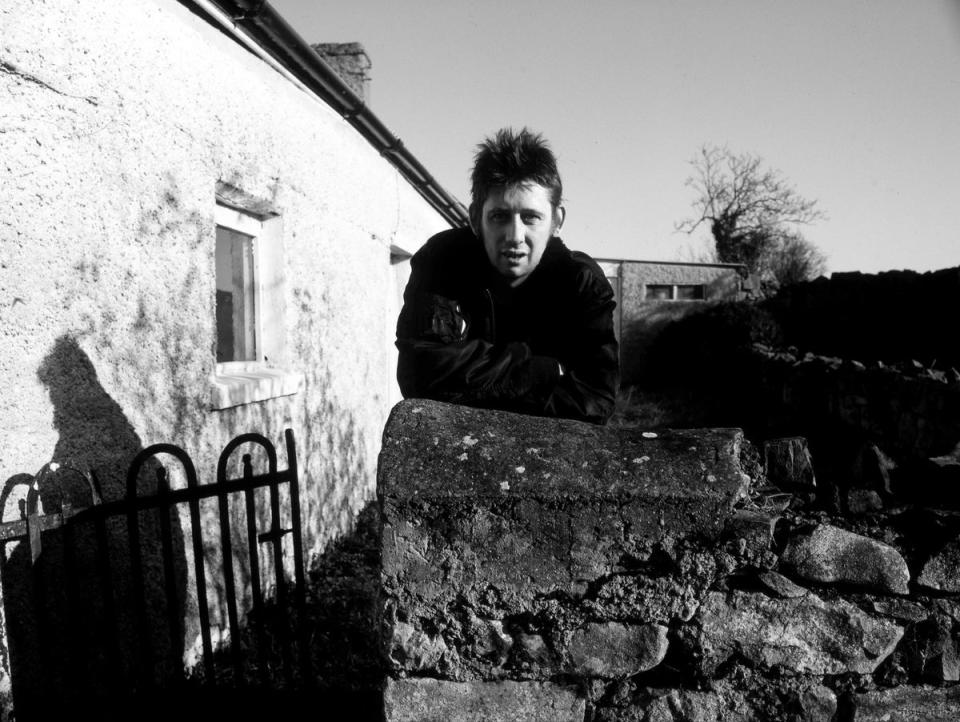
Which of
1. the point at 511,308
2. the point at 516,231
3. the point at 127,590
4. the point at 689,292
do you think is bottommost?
the point at 127,590

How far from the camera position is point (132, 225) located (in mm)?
3102

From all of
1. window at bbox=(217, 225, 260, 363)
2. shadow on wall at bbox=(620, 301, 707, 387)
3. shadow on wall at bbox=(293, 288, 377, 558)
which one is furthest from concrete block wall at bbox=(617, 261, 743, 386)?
window at bbox=(217, 225, 260, 363)

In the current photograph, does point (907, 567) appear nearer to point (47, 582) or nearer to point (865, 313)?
point (47, 582)

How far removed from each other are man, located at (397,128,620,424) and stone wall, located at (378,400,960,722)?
28cm

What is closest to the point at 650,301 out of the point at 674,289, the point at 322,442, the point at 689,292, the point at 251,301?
the point at 674,289

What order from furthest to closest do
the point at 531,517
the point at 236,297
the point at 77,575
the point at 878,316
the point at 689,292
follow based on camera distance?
the point at 689,292
the point at 878,316
the point at 236,297
the point at 77,575
the point at 531,517

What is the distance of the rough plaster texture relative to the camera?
253cm

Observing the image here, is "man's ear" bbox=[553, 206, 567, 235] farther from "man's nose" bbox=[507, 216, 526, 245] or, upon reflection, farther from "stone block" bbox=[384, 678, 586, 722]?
"stone block" bbox=[384, 678, 586, 722]

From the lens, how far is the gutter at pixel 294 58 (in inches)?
155

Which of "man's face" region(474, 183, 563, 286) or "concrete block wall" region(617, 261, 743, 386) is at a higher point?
"concrete block wall" region(617, 261, 743, 386)

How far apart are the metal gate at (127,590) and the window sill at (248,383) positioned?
49cm

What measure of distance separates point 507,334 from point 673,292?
22.6m

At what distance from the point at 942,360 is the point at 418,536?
1299cm

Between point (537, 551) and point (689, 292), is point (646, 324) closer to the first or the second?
point (689, 292)
